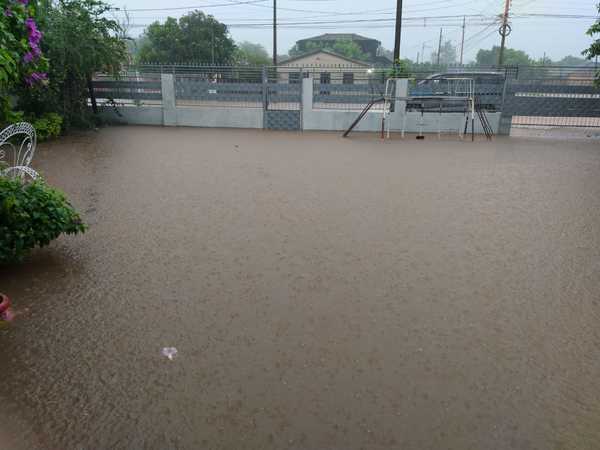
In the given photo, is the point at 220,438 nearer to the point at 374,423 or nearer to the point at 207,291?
the point at 374,423

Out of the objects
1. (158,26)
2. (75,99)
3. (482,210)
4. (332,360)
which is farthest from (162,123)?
(158,26)

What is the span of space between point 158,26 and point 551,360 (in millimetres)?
38426

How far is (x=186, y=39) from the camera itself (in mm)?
35406

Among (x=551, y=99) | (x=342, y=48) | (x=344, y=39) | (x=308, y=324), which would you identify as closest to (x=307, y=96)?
(x=551, y=99)

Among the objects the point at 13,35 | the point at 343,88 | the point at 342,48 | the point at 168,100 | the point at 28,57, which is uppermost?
the point at 342,48

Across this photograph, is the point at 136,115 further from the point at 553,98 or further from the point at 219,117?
the point at 553,98

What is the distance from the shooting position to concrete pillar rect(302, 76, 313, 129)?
11992 millimetres

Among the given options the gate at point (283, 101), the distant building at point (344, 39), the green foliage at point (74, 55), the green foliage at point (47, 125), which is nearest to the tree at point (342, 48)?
the distant building at point (344, 39)

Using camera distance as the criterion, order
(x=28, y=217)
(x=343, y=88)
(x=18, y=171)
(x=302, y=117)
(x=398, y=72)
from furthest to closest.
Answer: (x=302, y=117) → (x=343, y=88) → (x=398, y=72) → (x=18, y=171) → (x=28, y=217)

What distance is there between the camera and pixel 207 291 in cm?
323

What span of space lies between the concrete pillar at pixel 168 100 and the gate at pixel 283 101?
8.12ft

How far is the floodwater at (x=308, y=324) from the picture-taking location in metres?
2.05

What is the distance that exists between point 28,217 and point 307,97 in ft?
31.9

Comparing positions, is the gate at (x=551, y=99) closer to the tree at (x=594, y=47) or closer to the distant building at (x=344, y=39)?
the tree at (x=594, y=47)
